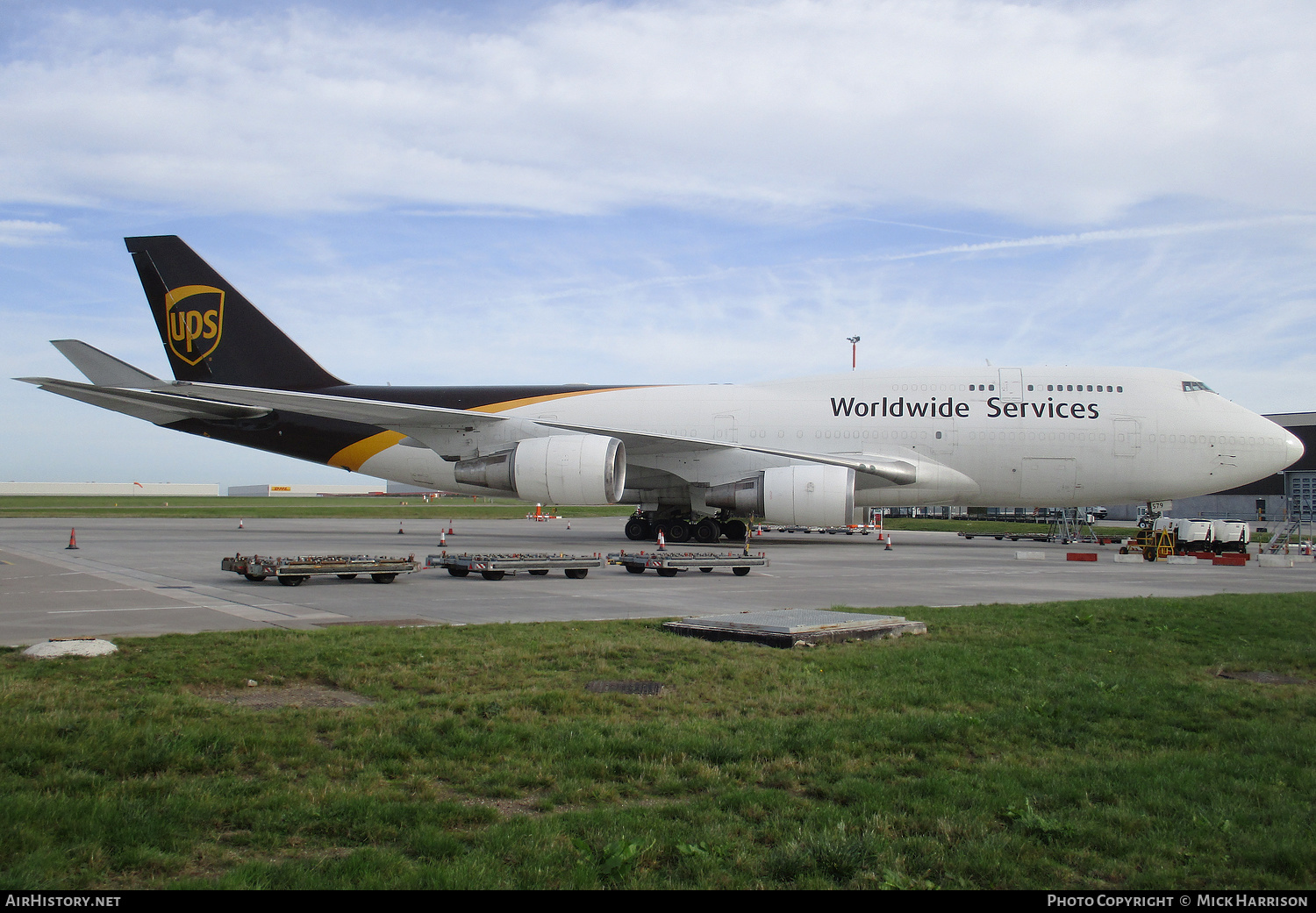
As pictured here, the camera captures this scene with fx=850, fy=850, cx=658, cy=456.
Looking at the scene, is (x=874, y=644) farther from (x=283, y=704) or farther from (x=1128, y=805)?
(x=283, y=704)

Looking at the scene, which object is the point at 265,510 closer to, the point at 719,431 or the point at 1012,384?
the point at 719,431

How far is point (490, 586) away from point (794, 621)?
20.1 feet

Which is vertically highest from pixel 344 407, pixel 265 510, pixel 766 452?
pixel 344 407

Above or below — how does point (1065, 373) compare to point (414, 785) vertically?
above

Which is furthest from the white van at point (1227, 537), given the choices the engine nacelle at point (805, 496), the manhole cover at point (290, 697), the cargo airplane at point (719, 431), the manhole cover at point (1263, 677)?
the manhole cover at point (290, 697)

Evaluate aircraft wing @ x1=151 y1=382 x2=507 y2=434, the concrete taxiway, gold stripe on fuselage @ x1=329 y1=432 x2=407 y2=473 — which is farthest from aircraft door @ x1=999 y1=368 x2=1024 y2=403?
gold stripe on fuselage @ x1=329 y1=432 x2=407 y2=473

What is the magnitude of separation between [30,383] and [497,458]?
1026 cm

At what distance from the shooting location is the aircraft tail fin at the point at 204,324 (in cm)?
2414

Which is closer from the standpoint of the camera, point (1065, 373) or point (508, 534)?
point (1065, 373)

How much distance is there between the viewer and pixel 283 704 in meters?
5.36

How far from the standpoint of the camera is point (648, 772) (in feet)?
14.1

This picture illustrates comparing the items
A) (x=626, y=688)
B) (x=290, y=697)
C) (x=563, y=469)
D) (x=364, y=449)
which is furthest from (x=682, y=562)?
(x=364, y=449)
